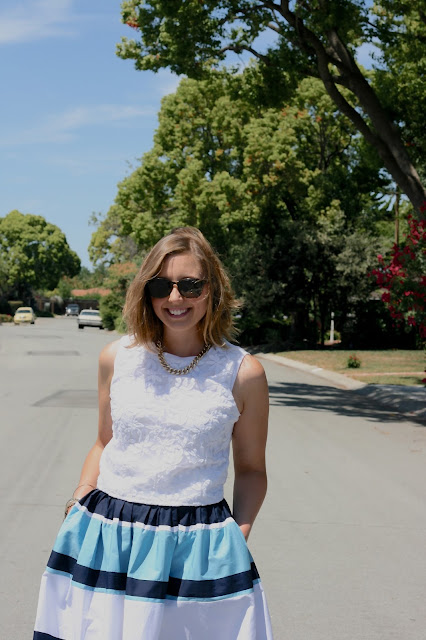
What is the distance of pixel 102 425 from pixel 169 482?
44cm

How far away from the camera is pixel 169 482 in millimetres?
2467

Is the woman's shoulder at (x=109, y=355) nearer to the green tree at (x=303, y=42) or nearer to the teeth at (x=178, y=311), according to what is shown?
the teeth at (x=178, y=311)

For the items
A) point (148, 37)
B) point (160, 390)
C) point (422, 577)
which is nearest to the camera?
point (160, 390)

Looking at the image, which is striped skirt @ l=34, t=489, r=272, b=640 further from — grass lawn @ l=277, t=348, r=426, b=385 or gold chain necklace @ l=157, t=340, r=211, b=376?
grass lawn @ l=277, t=348, r=426, b=385

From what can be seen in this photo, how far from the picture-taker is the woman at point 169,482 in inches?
92.1

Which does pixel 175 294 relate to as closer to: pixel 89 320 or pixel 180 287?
pixel 180 287

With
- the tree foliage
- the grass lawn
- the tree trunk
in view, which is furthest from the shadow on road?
the tree foliage

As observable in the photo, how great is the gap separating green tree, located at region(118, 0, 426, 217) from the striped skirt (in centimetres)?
1316

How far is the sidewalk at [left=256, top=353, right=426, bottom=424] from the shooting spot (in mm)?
15055

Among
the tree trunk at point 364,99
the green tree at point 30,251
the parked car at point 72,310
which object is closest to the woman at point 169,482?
the tree trunk at point 364,99

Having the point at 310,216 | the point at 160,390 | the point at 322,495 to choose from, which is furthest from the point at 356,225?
the point at 160,390

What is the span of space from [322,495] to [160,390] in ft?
17.5

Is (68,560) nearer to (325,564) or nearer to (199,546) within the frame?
(199,546)

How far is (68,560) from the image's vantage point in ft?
8.06
